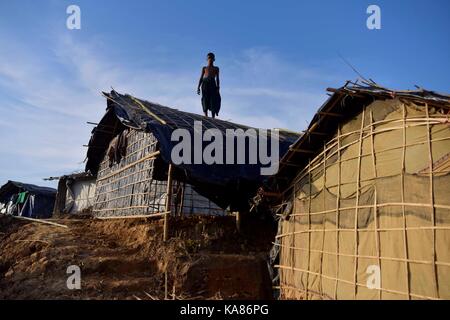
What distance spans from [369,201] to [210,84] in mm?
8078

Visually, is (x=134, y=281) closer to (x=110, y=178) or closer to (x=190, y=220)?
(x=190, y=220)

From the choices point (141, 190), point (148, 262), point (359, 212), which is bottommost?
A: point (148, 262)

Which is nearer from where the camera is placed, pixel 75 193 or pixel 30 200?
pixel 75 193

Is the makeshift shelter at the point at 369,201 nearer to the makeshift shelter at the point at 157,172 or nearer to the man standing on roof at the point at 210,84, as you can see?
the makeshift shelter at the point at 157,172

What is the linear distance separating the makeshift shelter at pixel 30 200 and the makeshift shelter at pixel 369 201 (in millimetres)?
17996

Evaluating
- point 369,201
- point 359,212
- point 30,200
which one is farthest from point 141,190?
point 30,200

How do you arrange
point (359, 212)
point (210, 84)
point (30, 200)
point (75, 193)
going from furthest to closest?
1. point (30, 200)
2. point (75, 193)
3. point (210, 84)
4. point (359, 212)

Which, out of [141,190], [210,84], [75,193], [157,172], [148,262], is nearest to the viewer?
[148,262]

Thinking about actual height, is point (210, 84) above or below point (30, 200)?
above

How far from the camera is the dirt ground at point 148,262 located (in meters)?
7.37

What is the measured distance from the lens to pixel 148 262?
324 inches

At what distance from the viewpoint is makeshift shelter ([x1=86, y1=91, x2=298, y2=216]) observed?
360 inches

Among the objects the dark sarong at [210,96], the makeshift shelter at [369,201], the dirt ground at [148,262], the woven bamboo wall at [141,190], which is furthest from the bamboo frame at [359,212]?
the dark sarong at [210,96]

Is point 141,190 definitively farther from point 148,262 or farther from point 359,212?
point 359,212
